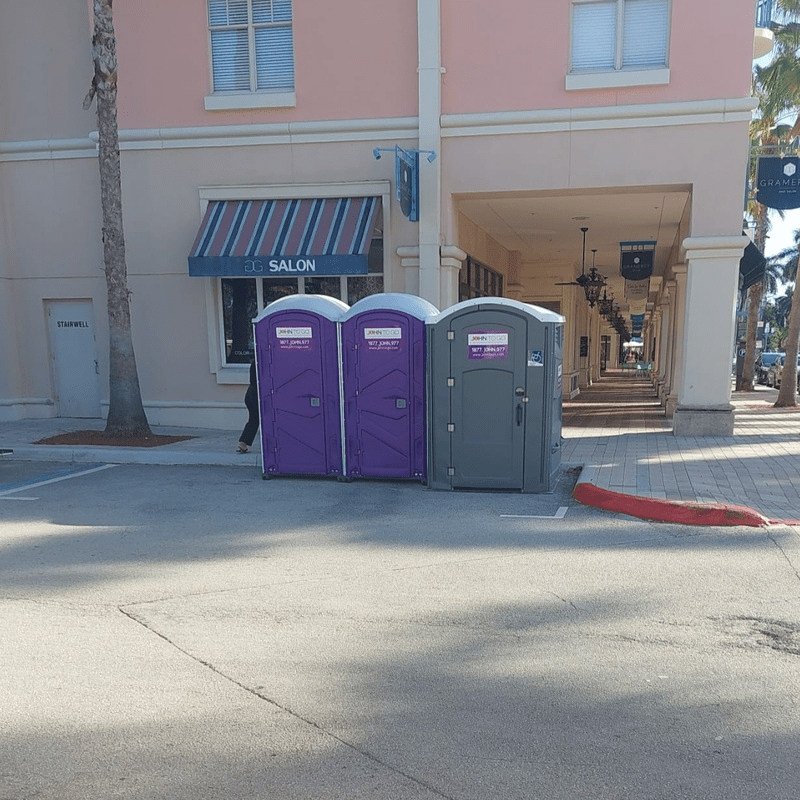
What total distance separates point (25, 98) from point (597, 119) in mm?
10424

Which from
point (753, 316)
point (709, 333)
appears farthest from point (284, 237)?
point (753, 316)

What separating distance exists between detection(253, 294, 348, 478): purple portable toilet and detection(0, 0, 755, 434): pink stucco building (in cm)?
297

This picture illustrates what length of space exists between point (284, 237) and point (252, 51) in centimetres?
337

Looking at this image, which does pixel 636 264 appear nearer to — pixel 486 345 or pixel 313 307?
pixel 486 345

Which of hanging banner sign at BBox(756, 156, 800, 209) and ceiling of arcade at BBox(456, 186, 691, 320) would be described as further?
ceiling of arcade at BBox(456, 186, 691, 320)

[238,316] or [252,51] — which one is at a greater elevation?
[252,51]

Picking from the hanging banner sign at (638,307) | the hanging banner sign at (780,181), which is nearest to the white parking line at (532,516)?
the hanging banner sign at (780,181)

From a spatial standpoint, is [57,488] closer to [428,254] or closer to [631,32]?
[428,254]

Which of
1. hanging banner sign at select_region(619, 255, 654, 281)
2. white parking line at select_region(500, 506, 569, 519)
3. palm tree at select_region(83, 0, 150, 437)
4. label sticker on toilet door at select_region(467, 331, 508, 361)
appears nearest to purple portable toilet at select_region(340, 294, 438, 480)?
label sticker on toilet door at select_region(467, 331, 508, 361)

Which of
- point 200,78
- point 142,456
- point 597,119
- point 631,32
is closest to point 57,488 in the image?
point 142,456

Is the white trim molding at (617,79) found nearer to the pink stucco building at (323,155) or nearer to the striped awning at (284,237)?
the pink stucco building at (323,155)

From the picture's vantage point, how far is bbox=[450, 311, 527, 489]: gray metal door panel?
775 centimetres

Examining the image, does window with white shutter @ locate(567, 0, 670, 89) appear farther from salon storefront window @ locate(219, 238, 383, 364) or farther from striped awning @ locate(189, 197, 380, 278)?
salon storefront window @ locate(219, 238, 383, 364)

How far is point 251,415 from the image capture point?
10.0 metres
